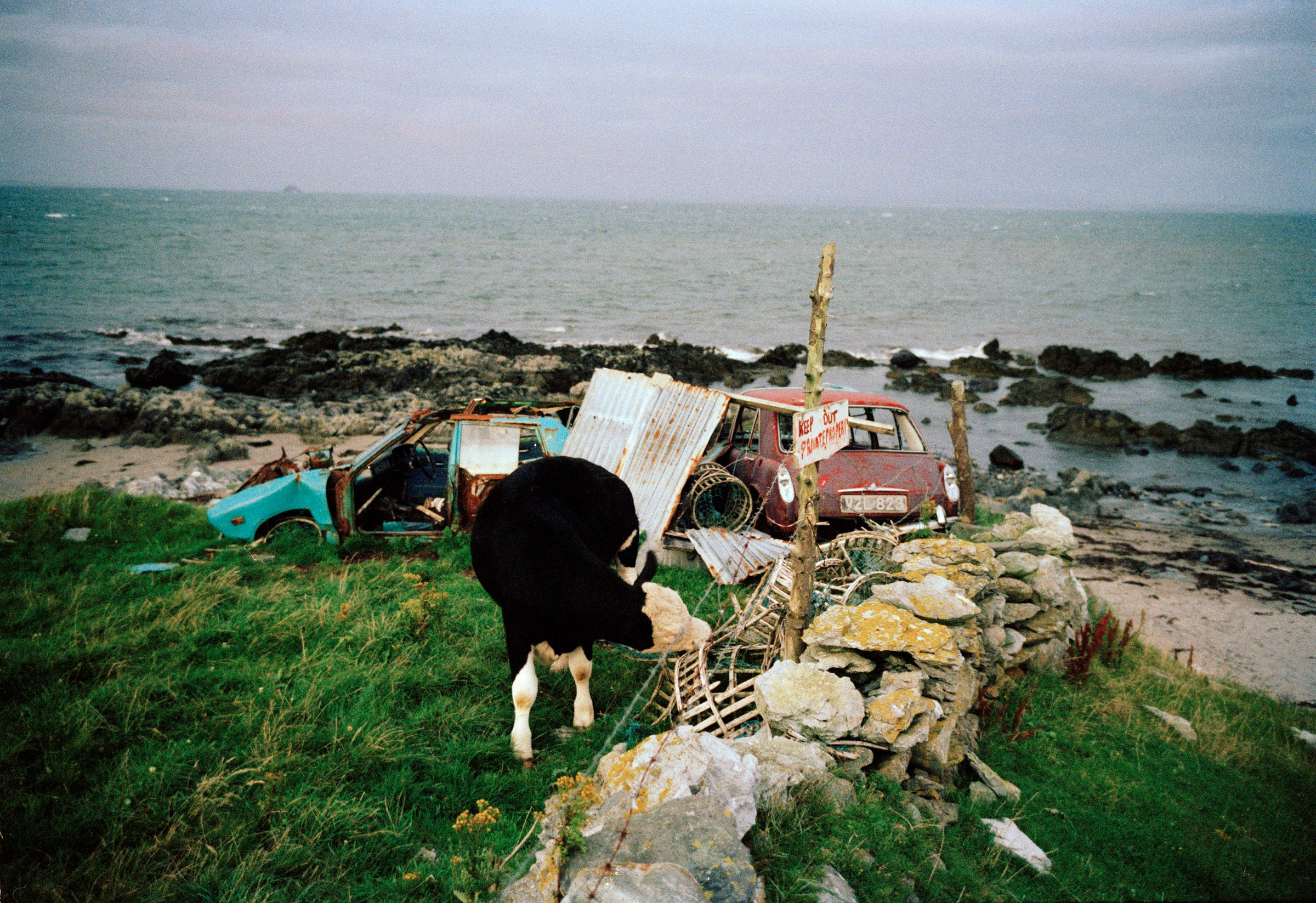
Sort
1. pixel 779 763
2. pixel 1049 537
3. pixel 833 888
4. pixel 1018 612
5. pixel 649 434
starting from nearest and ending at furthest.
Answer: pixel 833 888
pixel 779 763
pixel 1018 612
pixel 1049 537
pixel 649 434

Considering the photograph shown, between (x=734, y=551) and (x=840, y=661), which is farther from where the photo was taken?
(x=734, y=551)

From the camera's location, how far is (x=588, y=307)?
4472 cm

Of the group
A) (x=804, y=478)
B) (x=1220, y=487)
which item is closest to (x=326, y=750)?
(x=804, y=478)

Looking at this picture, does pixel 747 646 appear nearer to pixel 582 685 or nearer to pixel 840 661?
pixel 840 661

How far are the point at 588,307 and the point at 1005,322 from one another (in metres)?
26.3

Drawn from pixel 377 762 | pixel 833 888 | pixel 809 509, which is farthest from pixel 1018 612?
pixel 377 762

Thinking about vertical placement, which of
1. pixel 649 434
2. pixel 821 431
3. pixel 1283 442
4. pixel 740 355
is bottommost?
pixel 1283 442

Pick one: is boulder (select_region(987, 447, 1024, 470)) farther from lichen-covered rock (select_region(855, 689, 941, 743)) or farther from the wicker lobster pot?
lichen-covered rock (select_region(855, 689, 941, 743))

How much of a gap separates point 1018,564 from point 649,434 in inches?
181

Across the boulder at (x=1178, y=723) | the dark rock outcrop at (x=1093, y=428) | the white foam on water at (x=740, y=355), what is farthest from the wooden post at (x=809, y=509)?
the white foam on water at (x=740, y=355)

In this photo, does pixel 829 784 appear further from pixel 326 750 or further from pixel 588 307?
pixel 588 307

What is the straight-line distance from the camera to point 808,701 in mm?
4492

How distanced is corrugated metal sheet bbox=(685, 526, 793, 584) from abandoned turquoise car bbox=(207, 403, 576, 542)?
2.47m

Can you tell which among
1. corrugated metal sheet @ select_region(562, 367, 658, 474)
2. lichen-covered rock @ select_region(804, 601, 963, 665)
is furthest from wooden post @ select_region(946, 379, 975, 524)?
lichen-covered rock @ select_region(804, 601, 963, 665)
